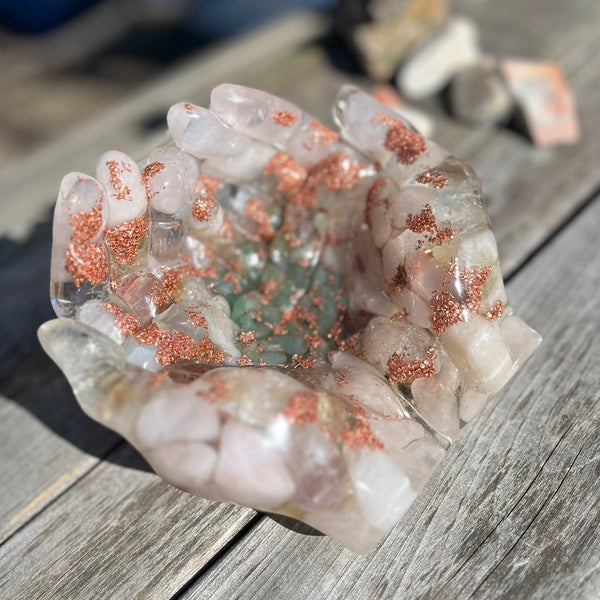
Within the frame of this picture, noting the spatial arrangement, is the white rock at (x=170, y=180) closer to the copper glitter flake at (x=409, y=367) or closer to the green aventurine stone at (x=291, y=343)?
the green aventurine stone at (x=291, y=343)

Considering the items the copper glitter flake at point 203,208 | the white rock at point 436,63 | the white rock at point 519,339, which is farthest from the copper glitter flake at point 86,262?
the white rock at point 436,63

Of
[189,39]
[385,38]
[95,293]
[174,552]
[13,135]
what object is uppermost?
[385,38]

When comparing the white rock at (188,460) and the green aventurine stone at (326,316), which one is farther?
the green aventurine stone at (326,316)

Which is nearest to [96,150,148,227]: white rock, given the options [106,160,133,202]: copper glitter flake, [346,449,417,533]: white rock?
[106,160,133,202]: copper glitter flake

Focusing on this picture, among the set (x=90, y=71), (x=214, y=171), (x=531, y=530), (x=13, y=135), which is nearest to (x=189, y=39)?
(x=90, y=71)

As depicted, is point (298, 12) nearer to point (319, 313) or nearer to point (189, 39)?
point (319, 313)

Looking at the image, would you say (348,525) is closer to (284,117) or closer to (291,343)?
(291,343)

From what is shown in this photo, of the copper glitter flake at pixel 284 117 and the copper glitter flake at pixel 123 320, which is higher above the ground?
the copper glitter flake at pixel 284 117
